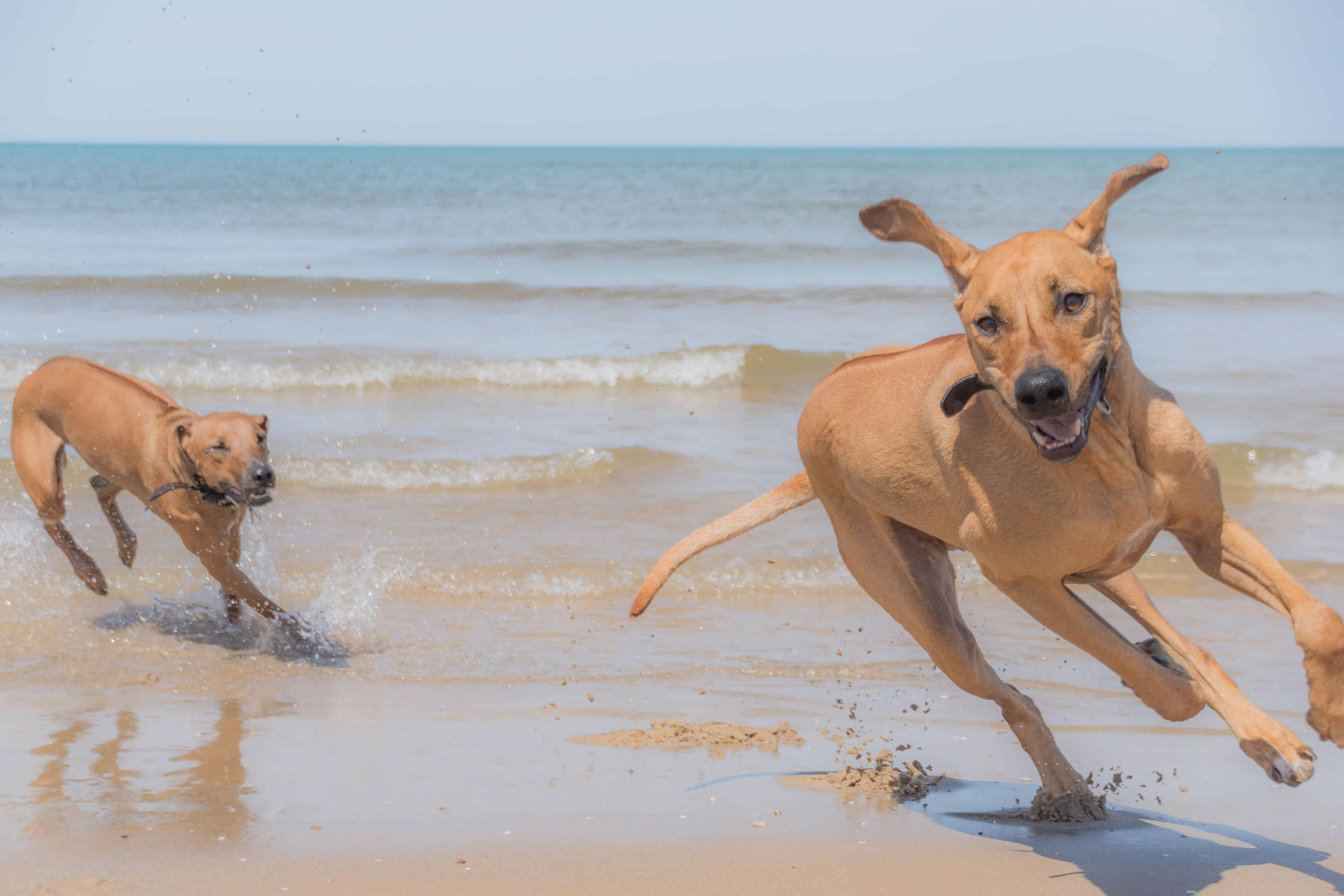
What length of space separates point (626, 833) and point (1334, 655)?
6.34 ft

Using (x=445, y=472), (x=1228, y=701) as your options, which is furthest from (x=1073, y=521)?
(x=445, y=472)

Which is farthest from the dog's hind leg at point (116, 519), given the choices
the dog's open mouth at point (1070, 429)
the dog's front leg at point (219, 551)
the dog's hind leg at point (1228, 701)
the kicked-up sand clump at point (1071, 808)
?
the dog's open mouth at point (1070, 429)

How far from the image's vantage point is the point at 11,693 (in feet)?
16.8

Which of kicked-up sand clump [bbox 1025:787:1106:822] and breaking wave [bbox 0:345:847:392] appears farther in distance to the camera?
breaking wave [bbox 0:345:847:392]

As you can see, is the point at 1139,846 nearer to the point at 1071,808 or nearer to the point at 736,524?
the point at 1071,808

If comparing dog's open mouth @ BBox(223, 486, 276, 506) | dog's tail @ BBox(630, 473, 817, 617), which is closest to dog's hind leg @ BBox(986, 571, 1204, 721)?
dog's tail @ BBox(630, 473, 817, 617)

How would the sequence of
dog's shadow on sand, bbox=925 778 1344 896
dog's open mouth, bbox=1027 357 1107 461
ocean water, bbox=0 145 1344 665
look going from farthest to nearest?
ocean water, bbox=0 145 1344 665
dog's shadow on sand, bbox=925 778 1344 896
dog's open mouth, bbox=1027 357 1107 461

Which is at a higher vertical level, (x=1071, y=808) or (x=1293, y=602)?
(x=1293, y=602)

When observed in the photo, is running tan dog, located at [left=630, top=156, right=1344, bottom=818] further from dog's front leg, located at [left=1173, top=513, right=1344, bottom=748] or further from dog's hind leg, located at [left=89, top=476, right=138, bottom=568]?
dog's hind leg, located at [left=89, top=476, right=138, bottom=568]

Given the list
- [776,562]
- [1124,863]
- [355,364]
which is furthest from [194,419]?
[355,364]

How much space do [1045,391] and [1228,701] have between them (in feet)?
3.74

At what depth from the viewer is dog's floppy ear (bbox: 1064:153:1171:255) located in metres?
3.03

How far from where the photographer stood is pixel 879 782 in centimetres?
431

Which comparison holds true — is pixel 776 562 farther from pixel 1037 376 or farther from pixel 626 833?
pixel 1037 376
